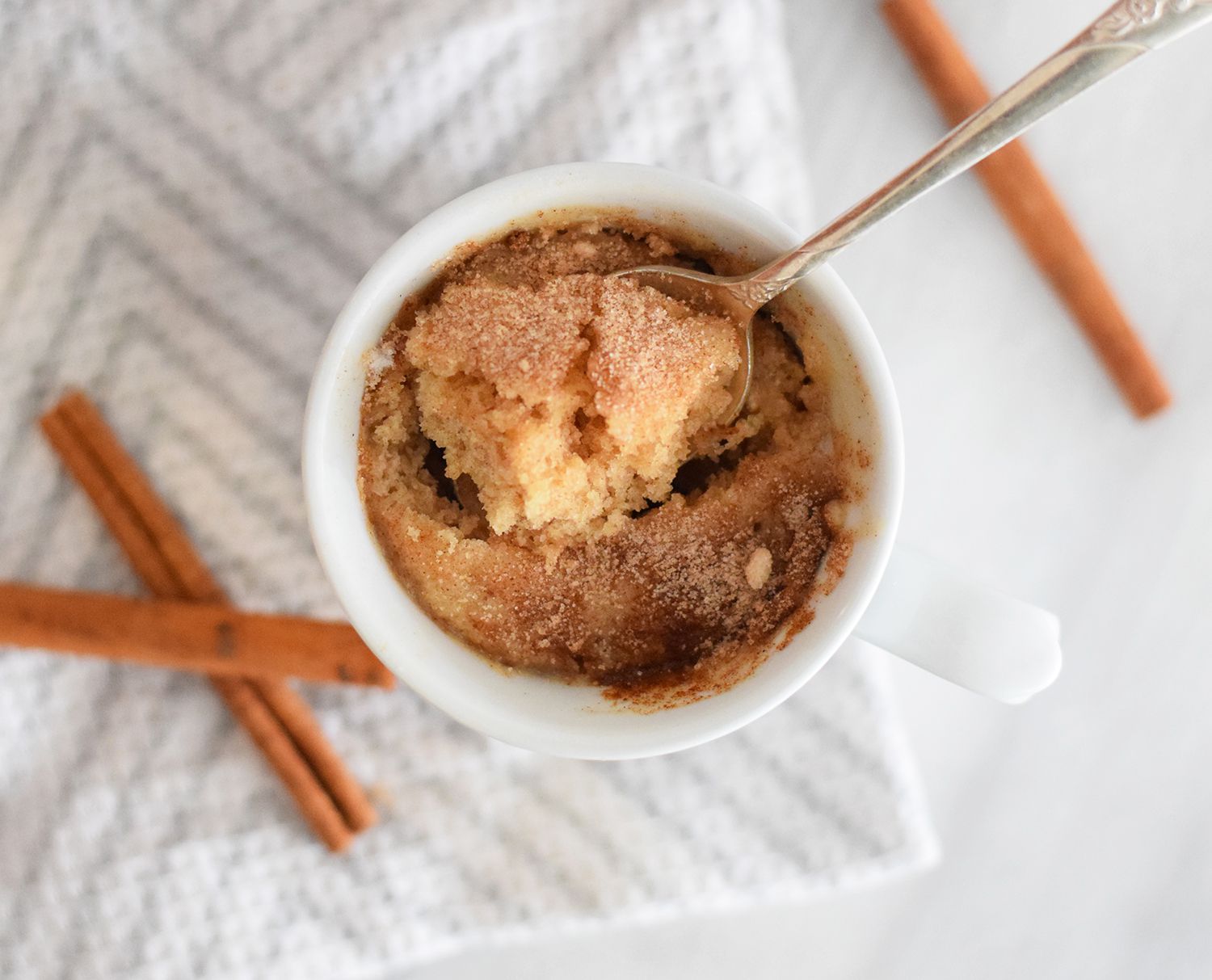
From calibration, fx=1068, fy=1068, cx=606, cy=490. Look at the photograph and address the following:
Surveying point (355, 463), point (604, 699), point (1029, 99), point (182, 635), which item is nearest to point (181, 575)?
point (182, 635)

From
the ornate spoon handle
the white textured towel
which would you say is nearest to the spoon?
the ornate spoon handle

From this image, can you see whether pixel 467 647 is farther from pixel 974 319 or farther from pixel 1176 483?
pixel 1176 483

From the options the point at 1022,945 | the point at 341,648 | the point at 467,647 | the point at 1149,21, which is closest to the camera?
the point at 1149,21

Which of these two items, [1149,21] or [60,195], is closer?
[1149,21]

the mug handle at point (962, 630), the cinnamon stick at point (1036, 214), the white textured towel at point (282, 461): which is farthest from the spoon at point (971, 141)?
the cinnamon stick at point (1036, 214)

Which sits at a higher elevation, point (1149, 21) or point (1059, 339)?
point (1149, 21)

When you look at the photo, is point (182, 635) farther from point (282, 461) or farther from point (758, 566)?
point (758, 566)

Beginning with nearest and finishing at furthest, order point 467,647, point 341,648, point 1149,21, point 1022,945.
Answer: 1. point 1149,21
2. point 467,647
3. point 341,648
4. point 1022,945

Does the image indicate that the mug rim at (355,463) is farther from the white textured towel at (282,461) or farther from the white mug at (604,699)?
the white textured towel at (282,461)

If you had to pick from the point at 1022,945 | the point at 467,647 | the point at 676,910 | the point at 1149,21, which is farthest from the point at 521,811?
the point at 1149,21
